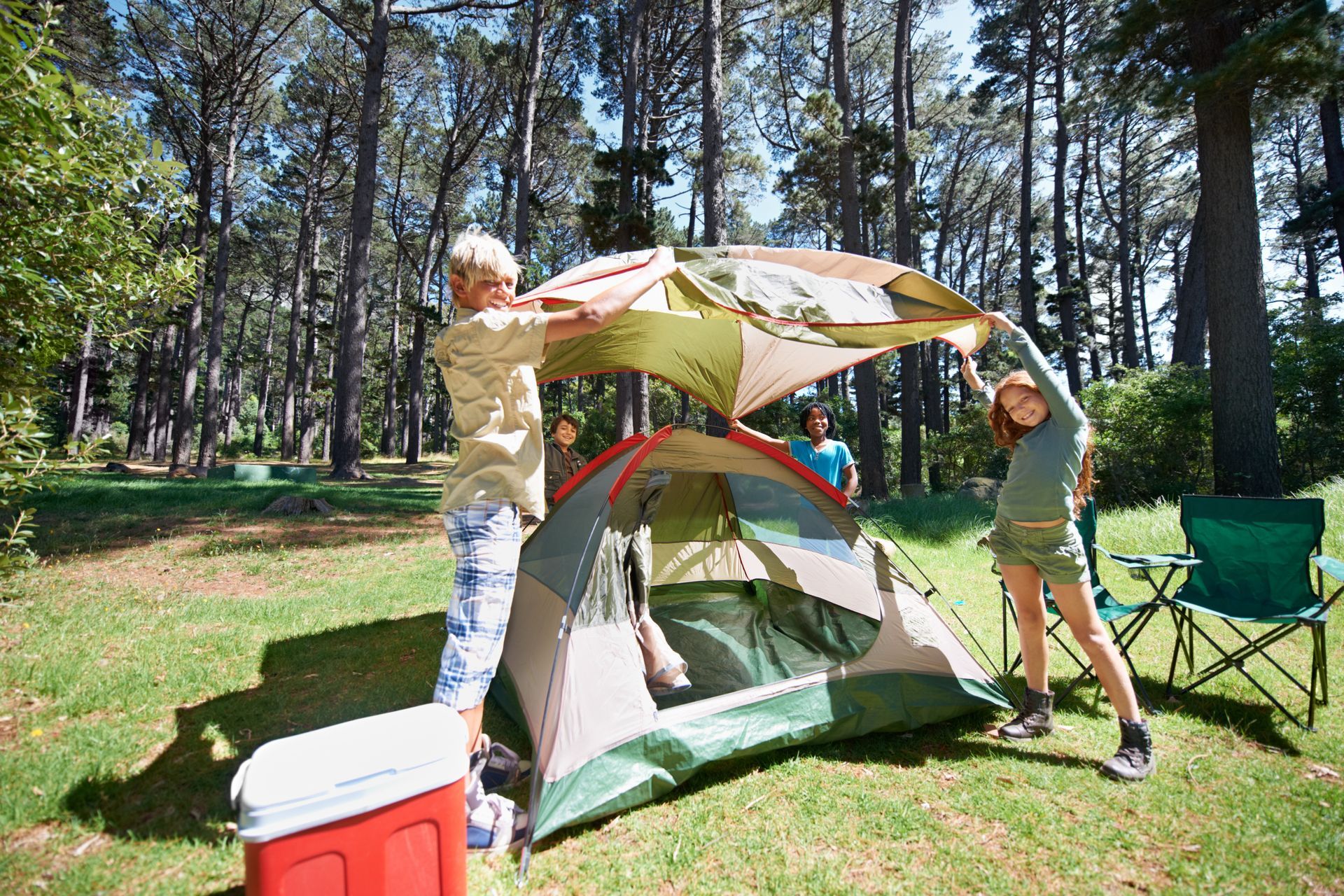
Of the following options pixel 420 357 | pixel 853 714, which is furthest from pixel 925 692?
pixel 420 357

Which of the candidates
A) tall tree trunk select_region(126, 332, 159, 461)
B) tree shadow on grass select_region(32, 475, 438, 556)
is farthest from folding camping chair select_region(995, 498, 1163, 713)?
tall tree trunk select_region(126, 332, 159, 461)

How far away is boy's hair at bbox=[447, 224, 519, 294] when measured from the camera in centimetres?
195

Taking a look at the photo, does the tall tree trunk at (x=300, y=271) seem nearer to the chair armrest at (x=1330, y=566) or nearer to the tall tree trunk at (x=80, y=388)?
the tall tree trunk at (x=80, y=388)

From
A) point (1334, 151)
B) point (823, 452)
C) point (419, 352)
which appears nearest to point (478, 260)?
point (823, 452)

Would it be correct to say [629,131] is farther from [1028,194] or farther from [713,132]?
[1028,194]

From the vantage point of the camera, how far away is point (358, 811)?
1338 mm

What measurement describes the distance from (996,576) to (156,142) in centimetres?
624

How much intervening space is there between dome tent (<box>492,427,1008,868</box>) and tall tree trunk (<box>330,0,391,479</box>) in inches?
308

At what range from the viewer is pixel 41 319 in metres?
2.61

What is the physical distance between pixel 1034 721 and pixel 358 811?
2.54 m

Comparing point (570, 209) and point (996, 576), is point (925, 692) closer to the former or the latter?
point (996, 576)

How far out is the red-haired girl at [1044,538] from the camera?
231 centimetres

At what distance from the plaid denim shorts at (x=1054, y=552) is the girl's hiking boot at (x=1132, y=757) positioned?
1.81 feet

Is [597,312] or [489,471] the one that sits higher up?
[597,312]
